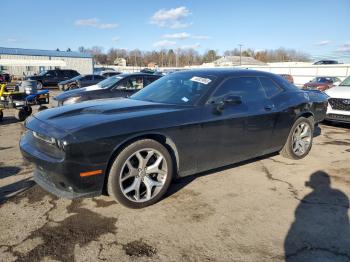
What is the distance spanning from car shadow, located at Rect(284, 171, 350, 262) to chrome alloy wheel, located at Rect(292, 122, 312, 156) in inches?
52.9

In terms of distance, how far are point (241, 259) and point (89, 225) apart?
1521mm

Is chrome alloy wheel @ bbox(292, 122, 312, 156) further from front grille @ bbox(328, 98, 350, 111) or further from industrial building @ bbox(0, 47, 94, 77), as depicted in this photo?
industrial building @ bbox(0, 47, 94, 77)

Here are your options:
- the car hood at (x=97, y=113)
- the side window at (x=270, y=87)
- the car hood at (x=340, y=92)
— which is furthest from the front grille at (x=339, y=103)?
the car hood at (x=97, y=113)

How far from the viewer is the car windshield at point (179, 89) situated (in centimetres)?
416

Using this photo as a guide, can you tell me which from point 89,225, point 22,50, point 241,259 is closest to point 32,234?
point 89,225

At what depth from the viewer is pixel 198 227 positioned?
3180mm

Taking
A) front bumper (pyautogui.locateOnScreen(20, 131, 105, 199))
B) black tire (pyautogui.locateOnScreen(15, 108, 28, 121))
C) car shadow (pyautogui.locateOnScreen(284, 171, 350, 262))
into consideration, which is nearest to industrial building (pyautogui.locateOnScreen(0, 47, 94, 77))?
black tire (pyautogui.locateOnScreen(15, 108, 28, 121))

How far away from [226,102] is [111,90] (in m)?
5.91

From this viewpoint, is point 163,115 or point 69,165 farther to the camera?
point 163,115

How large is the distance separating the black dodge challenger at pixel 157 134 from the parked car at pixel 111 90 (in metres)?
4.59

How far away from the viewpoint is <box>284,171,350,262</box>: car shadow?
108 inches

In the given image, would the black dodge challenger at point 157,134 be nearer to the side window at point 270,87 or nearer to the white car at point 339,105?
the side window at point 270,87

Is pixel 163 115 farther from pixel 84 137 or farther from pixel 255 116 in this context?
pixel 255 116

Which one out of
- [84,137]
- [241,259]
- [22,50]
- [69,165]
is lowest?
[241,259]
